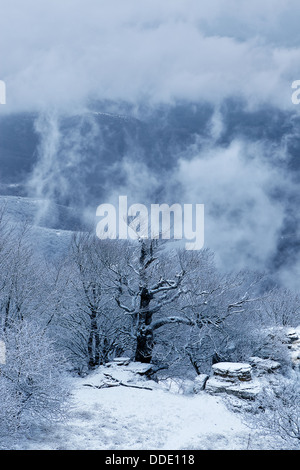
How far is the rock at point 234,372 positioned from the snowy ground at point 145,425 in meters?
1.01

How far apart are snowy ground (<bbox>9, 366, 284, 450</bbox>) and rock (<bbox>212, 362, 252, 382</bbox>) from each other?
3.32ft

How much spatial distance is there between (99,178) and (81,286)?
174143mm

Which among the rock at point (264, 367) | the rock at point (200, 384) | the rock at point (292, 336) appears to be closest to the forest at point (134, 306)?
the rock at point (292, 336)

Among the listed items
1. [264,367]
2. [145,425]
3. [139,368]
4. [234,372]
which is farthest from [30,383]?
[264,367]

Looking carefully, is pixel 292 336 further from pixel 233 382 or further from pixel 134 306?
pixel 134 306

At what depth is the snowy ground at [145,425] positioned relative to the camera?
8654 mm

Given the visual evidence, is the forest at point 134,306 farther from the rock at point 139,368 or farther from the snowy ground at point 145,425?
the snowy ground at point 145,425

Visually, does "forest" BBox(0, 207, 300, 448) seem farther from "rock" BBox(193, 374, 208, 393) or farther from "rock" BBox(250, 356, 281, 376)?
"rock" BBox(193, 374, 208, 393)

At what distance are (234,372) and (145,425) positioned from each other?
17.5 feet

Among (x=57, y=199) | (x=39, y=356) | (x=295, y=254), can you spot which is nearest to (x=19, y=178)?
(x=57, y=199)

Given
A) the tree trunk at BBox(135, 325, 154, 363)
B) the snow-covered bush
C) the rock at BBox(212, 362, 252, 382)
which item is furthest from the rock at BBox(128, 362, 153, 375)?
the snow-covered bush

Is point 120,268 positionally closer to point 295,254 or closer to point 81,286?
point 81,286

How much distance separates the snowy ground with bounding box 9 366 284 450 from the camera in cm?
865
